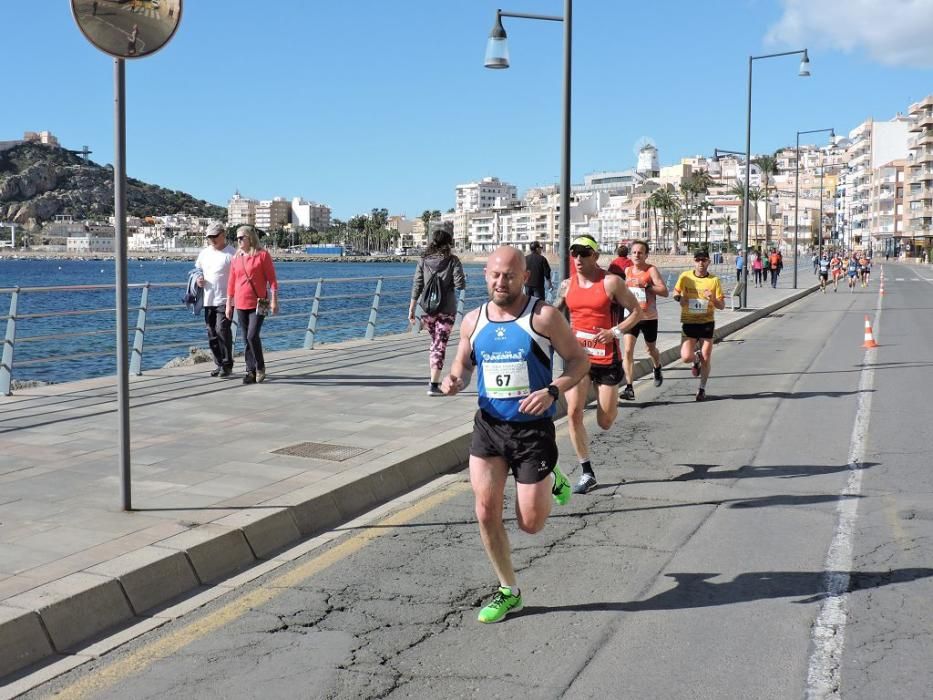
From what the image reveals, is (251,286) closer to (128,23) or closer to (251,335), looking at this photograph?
(251,335)

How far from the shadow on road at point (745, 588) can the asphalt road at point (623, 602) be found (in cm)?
2

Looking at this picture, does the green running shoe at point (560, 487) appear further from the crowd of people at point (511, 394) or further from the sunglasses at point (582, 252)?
the sunglasses at point (582, 252)

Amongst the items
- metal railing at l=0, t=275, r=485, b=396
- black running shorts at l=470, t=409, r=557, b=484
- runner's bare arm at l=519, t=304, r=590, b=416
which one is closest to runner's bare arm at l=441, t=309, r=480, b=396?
black running shorts at l=470, t=409, r=557, b=484

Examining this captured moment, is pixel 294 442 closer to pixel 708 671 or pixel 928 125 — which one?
pixel 708 671

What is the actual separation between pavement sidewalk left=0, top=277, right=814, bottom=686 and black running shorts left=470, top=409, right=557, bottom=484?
1.70m

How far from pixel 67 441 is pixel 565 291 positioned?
165 inches

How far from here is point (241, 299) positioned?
1190 cm

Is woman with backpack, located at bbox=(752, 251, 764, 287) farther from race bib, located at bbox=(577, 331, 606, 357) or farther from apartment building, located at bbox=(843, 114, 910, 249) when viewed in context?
apartment building, located at bbox=(843, 114, 910, 249)

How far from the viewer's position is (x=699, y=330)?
12.5 m

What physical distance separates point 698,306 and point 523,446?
316 inches

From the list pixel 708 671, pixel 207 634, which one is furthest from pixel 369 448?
pixel 708 671

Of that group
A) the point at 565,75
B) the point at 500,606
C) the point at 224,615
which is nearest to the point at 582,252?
the point at 500,606

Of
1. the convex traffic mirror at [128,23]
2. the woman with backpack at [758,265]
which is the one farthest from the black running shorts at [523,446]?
the woman with backpack at [758,265]

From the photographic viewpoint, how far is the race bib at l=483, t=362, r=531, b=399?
190 inches
